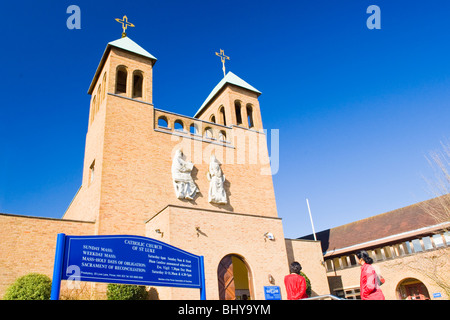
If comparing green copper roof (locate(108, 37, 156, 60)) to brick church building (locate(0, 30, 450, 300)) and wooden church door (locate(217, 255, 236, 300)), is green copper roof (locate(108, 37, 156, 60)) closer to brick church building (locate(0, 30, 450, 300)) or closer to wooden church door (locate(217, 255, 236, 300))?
brick church building (locate(0, 30, 450, 300))

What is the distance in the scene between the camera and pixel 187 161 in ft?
60.1

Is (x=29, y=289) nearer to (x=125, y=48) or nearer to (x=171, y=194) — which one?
(x=171, y=194)

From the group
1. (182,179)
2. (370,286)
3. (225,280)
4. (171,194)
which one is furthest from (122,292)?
(370,286)

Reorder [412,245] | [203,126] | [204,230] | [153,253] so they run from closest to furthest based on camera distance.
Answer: [153,253] → [204,230] → [203,126] → [412,245]

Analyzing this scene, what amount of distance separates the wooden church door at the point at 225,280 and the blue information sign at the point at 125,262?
6.63 metres

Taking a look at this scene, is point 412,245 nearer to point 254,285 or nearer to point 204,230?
point 254,285

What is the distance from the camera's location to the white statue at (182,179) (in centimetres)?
1734

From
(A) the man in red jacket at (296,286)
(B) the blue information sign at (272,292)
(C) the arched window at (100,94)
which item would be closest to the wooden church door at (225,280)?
(B) the blue information sign at (272,292)

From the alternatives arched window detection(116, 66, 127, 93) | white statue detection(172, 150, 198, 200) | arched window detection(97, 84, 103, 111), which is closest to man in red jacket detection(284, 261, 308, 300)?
white statue detection(172, 150, 198, 200)

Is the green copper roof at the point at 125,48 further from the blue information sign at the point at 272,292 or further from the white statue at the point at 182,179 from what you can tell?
the blue information sign at the point at 272,292

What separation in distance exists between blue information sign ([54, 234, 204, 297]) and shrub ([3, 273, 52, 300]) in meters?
6.82

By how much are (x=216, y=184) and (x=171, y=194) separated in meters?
2.43
